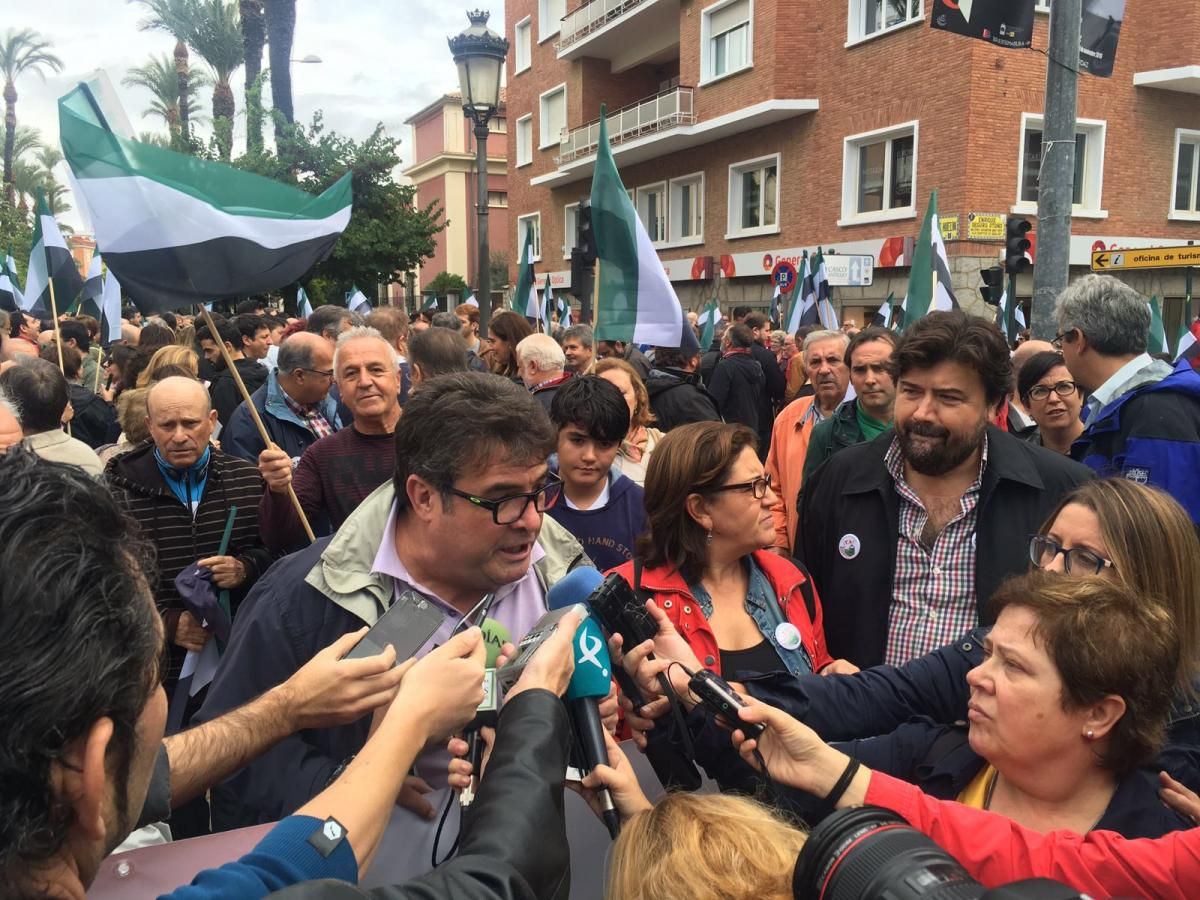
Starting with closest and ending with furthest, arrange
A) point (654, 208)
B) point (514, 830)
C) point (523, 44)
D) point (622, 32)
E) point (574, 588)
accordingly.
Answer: point (514, 830), point (574, 588), point (622, 32), point (654, 208), point (523, 44)

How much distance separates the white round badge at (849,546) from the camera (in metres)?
2.97

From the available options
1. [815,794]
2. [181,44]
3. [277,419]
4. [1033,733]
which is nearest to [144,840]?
[815,794]

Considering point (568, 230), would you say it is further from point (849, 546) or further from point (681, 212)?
point (849, 546)

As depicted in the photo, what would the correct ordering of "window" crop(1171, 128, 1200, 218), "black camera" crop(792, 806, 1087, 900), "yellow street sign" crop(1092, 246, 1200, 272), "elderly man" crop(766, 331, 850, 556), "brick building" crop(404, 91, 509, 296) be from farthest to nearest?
"brick building" crop(404, 91, 509, 296) < "window" crop(1171, 128, 1200, 218) < "yellow street sign" crop(1092, 246, 1200, 272) < "elderly man" crop(766, 331, 850, 556) < "black camera" crop(792, 806, 1087, 900)

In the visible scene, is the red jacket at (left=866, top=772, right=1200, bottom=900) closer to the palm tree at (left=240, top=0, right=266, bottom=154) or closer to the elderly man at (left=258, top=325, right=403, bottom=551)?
the elderly man at (left=258, top=325, right=403, bottom=551)

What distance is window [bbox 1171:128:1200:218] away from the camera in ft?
61.3

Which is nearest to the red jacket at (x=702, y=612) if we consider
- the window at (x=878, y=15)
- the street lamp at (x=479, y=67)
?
the street lamp at (x=479, y=67)

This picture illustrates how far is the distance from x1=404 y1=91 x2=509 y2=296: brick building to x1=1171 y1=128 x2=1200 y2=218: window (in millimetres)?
30985

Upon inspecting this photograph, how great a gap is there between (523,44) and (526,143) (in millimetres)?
3319

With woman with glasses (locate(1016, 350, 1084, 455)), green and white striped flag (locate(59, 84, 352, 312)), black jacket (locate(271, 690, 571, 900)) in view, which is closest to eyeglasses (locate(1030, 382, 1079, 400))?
woman with glasses (locate(1016, 350, 1084, 455))

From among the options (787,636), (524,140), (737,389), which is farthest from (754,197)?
(787,636)

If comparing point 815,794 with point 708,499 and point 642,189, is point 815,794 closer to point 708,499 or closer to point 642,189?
point 708,499

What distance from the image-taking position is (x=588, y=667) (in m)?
1.72

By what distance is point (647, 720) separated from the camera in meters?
1.88
